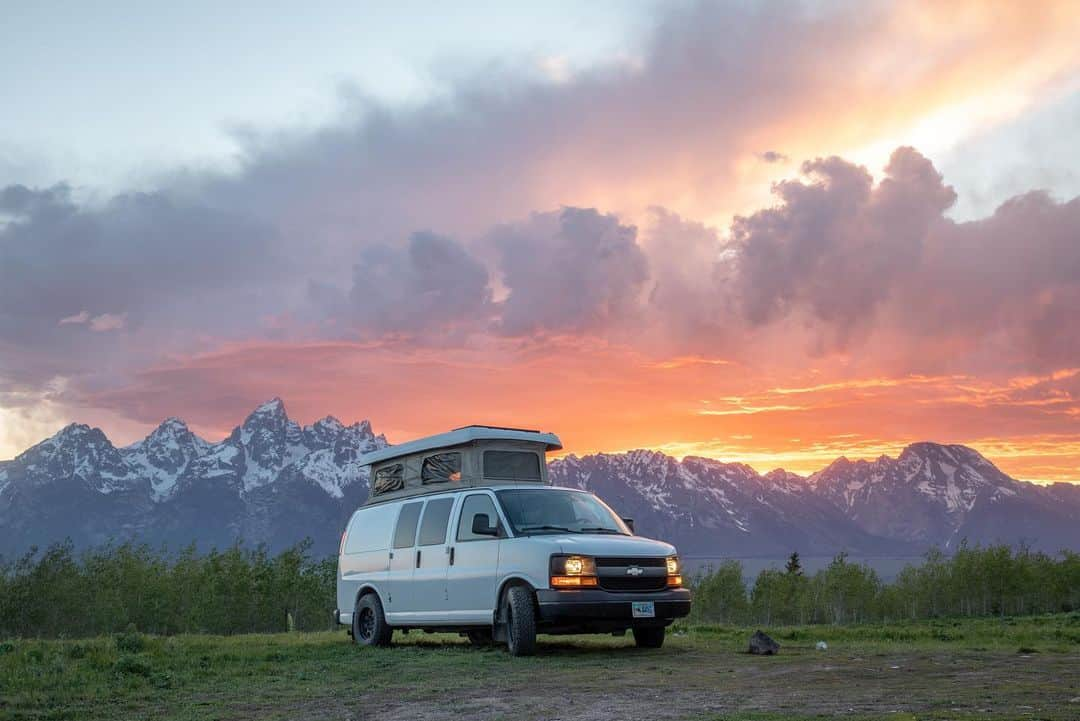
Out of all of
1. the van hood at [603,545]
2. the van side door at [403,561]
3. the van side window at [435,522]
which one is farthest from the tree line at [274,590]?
the van hood at [603,545]

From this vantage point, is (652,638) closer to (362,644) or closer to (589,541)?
(589,541)

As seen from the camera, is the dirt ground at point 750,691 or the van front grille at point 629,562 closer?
the dirt ground at point 750,691

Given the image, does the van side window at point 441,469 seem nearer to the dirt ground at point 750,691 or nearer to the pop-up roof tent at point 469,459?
the pop-up roof tent at point 469,459

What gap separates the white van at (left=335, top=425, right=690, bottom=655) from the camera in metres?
13.7

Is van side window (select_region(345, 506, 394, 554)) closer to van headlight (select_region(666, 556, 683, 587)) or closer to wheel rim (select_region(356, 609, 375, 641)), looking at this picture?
wheel rim (select_region(356, 609, 375, 641))

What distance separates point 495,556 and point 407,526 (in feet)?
8.72

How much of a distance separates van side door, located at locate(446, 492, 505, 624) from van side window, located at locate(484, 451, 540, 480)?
196 centimetres

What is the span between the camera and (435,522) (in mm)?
16078

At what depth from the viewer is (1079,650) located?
1402 cm

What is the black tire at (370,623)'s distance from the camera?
1689 cm

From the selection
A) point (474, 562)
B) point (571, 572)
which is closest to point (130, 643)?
point (474, 562)

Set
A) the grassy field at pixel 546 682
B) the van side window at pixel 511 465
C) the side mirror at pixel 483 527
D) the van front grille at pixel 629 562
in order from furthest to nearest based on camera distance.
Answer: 1. the van side window at pixel 511 465
2. the side mirror at pixel 483 527
3. the van front grille at pixel 629 562
4. the grassy field at pixel 546 682

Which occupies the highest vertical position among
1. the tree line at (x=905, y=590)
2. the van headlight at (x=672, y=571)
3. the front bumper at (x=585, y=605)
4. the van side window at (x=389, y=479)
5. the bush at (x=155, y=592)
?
the van side window at (x=389, y=479)

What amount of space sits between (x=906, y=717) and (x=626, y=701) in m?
2.78
